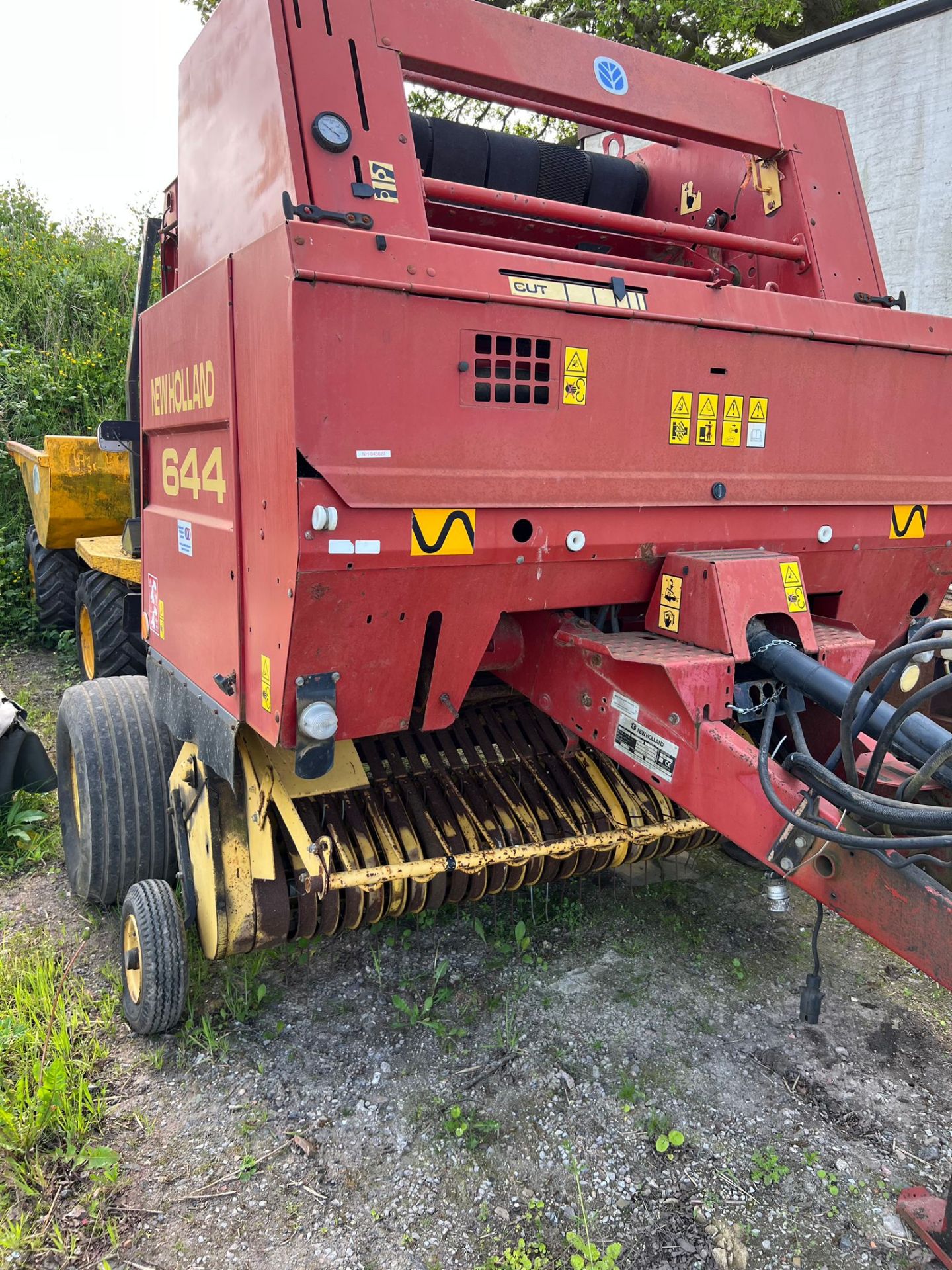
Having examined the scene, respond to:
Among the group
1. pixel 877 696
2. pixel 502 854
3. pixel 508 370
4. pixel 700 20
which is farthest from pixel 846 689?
pixel 700 20

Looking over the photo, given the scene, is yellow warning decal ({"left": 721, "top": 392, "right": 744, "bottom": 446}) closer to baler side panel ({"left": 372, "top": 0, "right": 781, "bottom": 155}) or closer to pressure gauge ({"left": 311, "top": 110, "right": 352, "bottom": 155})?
baler side panel ({"left": 372, "top": 0, "right": 781, "bottom": 155})

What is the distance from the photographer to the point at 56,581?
22.1 ft

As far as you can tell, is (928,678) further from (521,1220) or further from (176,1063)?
(176,1063)

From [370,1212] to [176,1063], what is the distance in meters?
0.82

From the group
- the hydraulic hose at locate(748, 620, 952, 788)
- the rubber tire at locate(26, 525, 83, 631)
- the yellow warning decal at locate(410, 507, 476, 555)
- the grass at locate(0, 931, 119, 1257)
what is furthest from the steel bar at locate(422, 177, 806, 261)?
the rubber tire at locate(26, 525, 83, 631)

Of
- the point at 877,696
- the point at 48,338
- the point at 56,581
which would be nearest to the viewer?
the point at 877,696

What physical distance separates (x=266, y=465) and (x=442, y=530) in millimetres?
436

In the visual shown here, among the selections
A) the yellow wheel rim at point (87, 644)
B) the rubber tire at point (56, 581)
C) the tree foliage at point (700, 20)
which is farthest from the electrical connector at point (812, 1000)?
the tree foliage at point (700, 20)

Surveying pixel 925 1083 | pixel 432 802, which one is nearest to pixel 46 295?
pixel 432 802

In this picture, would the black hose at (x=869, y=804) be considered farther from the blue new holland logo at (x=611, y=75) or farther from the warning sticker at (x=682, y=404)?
the blue new holland logo at (x=611, y=75)

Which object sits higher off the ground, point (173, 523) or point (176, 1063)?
point (173, 523)

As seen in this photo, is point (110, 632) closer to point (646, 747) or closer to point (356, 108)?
point (356, 108)

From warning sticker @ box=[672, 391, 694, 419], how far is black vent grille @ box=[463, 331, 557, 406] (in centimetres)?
39

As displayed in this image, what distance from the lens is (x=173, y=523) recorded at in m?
2.98
